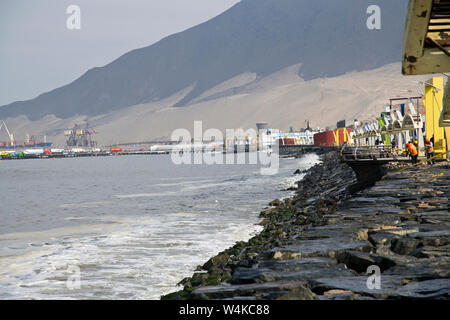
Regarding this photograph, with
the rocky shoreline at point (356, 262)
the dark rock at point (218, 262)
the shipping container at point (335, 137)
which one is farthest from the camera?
the shipping container at point (335, 137)

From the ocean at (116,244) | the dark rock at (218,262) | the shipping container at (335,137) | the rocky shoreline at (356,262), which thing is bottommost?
the ocean at (116,244)

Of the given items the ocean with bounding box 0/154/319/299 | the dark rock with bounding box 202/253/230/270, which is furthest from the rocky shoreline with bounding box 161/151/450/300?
the ocean with bounding box 0/154/319/299

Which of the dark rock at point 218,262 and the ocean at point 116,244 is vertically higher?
the dark rock at point 218,262

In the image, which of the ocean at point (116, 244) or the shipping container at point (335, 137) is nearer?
the ocean at point (116, 244)

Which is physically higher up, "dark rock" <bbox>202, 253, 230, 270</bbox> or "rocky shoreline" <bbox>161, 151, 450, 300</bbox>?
"rocky shoreline" <bbox>161, 151, 450, 300</bbox>

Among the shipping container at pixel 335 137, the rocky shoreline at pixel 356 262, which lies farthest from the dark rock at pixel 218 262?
the shipping container at pixel 335 137

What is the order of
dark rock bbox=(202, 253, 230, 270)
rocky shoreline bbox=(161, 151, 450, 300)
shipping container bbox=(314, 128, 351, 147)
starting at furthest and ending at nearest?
shipping container bbox=(314, 128, 351, 147) < dark rock bbox=(202, 253, 230, 270) < rocky shoreline bbox=(161, 151, 450, 300)

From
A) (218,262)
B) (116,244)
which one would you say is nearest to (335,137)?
(116,244)

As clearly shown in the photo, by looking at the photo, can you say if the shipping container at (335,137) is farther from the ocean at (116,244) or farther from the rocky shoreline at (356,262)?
the rocky shoreline at (356,262)

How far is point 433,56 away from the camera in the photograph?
25.9ft

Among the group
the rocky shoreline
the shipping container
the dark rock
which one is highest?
the shipping container

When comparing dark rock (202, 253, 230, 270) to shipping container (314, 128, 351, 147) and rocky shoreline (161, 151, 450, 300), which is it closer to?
rocky shoreline (161, 151, 450, 300)

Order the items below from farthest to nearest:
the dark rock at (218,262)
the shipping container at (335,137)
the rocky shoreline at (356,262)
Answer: the shipping container at (335,137), the dark rock at (218,262), the rocky shoreline at (356,262)
